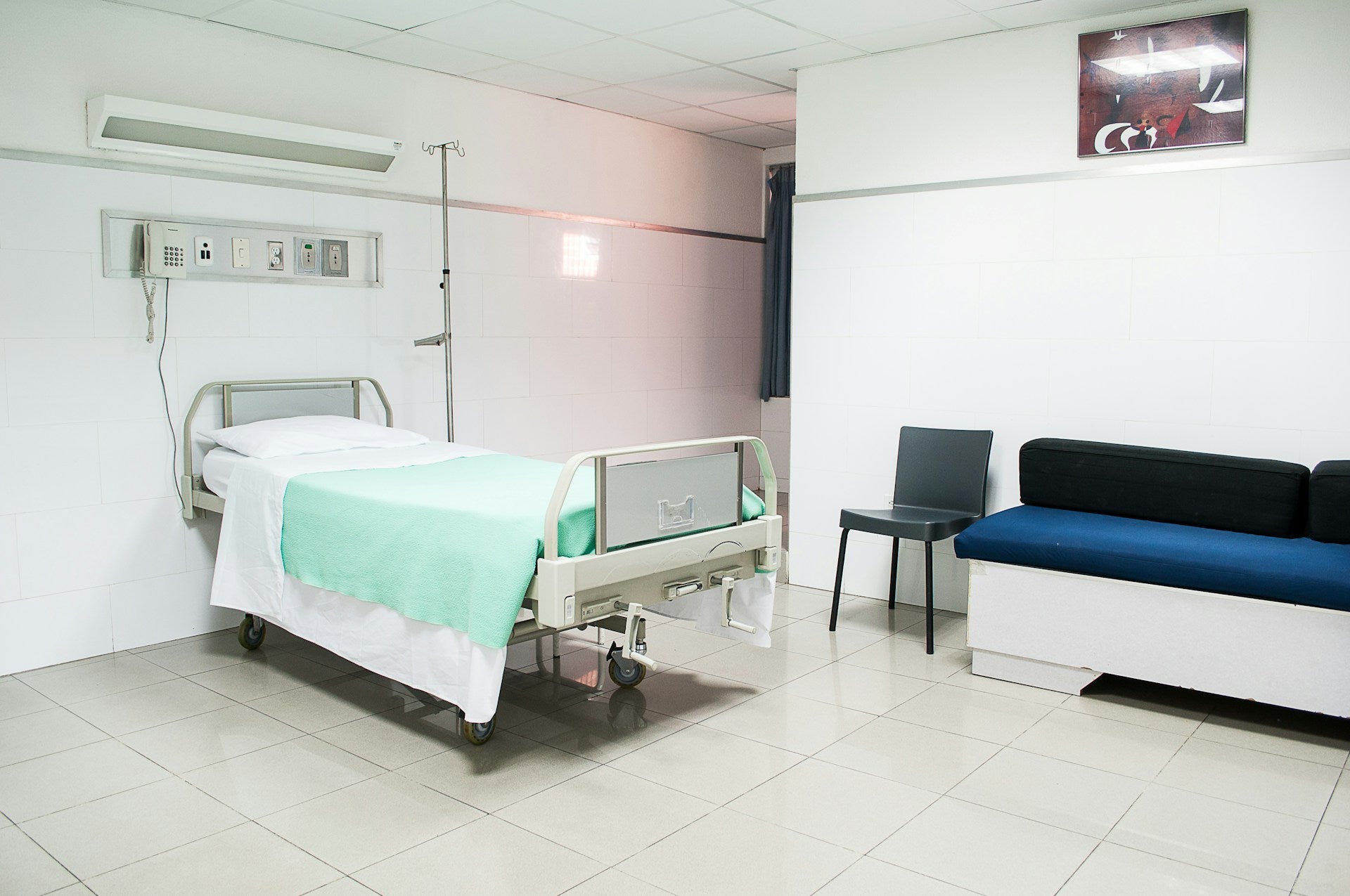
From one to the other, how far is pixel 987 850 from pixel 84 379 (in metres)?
3.63

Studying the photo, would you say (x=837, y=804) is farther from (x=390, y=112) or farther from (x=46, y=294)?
(x=390, y=112)

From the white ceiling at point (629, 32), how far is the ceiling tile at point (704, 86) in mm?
12

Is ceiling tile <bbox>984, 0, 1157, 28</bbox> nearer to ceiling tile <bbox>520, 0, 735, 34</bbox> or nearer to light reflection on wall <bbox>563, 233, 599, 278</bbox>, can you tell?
ceiling tile <bbox>520, 0, 735, 34</bbox>

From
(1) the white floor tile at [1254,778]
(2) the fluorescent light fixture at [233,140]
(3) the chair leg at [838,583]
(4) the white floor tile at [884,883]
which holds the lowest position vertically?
(4) the white floor tile at [884,883]

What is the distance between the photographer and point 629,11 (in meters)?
4.18

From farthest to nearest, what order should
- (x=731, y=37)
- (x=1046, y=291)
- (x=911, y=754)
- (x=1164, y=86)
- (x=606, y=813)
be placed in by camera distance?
1. (x=731, y=37)
2. (x=1046, y=291)
3. (x=1164, y=86)
4. (x=911, y=754)
5. (x=606, y=813)

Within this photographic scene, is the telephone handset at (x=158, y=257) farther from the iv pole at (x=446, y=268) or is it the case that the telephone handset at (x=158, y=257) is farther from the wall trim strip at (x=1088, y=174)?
the wall trim strip at (x=1088, y=174)

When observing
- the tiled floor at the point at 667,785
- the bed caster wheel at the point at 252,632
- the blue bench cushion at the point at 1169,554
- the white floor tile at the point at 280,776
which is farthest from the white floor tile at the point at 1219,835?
the bed caster wheel at the point at 252,632

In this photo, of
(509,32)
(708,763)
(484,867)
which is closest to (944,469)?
(708,763)

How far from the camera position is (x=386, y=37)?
450 centimetres

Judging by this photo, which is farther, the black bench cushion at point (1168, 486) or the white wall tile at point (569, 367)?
the white wall tile at point (569, 367)

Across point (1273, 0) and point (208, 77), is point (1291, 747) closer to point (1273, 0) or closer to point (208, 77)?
point (1273, 0)

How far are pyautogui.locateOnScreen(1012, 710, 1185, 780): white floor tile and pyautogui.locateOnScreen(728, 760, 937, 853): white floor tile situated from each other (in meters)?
0.58

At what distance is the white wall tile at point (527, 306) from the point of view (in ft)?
17.7
